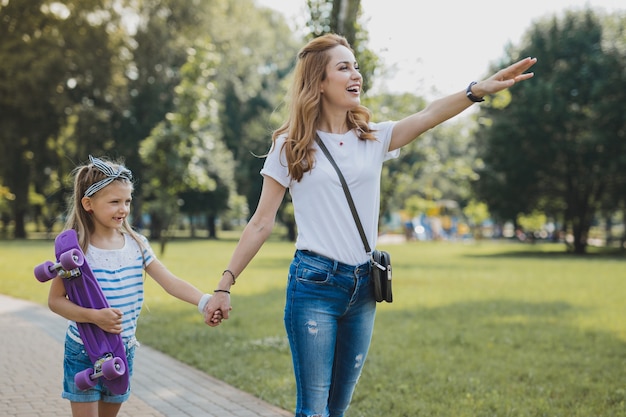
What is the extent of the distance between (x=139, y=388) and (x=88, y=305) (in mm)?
3577

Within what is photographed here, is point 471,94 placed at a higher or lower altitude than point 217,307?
higher

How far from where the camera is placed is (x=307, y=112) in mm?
3264

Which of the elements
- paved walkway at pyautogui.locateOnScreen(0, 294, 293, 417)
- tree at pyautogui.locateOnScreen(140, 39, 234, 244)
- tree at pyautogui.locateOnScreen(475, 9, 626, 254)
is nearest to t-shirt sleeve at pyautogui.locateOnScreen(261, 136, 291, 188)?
paved walkway at pyautogui.locateOnScreen(0, 294, 293, 417)

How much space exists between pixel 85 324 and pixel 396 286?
14.2 metres

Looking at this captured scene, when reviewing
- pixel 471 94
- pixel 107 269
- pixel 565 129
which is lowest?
pixel 107 269

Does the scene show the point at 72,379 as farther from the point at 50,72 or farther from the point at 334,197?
the point at 50,72

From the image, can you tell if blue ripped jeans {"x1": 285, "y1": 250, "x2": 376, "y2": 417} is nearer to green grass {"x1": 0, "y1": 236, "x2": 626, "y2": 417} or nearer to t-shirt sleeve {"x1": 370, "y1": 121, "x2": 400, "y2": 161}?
t-shirt sleeve {"x1": 370, "y1": 121, "x2": 400, "y2": 161}

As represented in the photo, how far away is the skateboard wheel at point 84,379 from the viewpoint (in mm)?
3188

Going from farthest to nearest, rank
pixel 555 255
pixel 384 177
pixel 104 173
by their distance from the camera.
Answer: pixel 555 255 < pixel 384 177 < pixel 104 173

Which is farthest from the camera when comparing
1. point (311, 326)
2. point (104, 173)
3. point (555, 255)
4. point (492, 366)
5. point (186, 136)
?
point (555, 255)

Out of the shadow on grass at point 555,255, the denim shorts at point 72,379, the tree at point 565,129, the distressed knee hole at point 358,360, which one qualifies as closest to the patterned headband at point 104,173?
the denim shorts at point 72,379

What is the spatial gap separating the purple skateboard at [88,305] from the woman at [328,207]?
0.46 meters

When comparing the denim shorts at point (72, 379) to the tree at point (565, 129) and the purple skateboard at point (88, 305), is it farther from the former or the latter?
the tree at point (565, 129)

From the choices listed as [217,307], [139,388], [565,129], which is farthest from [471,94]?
[565,129]
